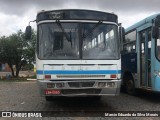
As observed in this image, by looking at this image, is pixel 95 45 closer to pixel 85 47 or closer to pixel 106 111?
pixel 85 47

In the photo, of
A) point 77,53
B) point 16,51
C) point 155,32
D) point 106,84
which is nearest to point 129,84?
point 155,32

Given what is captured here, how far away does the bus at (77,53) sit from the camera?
10133mm

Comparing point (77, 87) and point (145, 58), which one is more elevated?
point (145, 58)

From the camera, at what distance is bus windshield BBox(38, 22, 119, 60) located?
33.9 ft

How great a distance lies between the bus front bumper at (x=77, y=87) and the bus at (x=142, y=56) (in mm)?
2441

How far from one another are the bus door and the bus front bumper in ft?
9.56

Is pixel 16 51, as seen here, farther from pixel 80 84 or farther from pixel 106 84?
pixel 106 84

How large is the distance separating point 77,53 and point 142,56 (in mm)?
4036

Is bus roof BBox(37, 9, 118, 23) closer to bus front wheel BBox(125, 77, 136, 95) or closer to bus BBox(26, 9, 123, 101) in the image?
bus BBox(26, 9, 123, 101)

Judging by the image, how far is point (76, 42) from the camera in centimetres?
1045

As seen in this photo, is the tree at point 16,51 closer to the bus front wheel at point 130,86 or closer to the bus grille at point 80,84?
the bus front wheel at point 130,86

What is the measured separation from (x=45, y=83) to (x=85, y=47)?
170 centimetres

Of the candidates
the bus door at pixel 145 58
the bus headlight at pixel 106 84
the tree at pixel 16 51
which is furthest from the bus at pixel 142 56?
Result: the tree at pixel 16 51

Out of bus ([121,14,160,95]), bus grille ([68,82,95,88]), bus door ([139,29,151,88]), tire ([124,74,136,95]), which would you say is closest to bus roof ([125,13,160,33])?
bus ([121,14,160,95])
